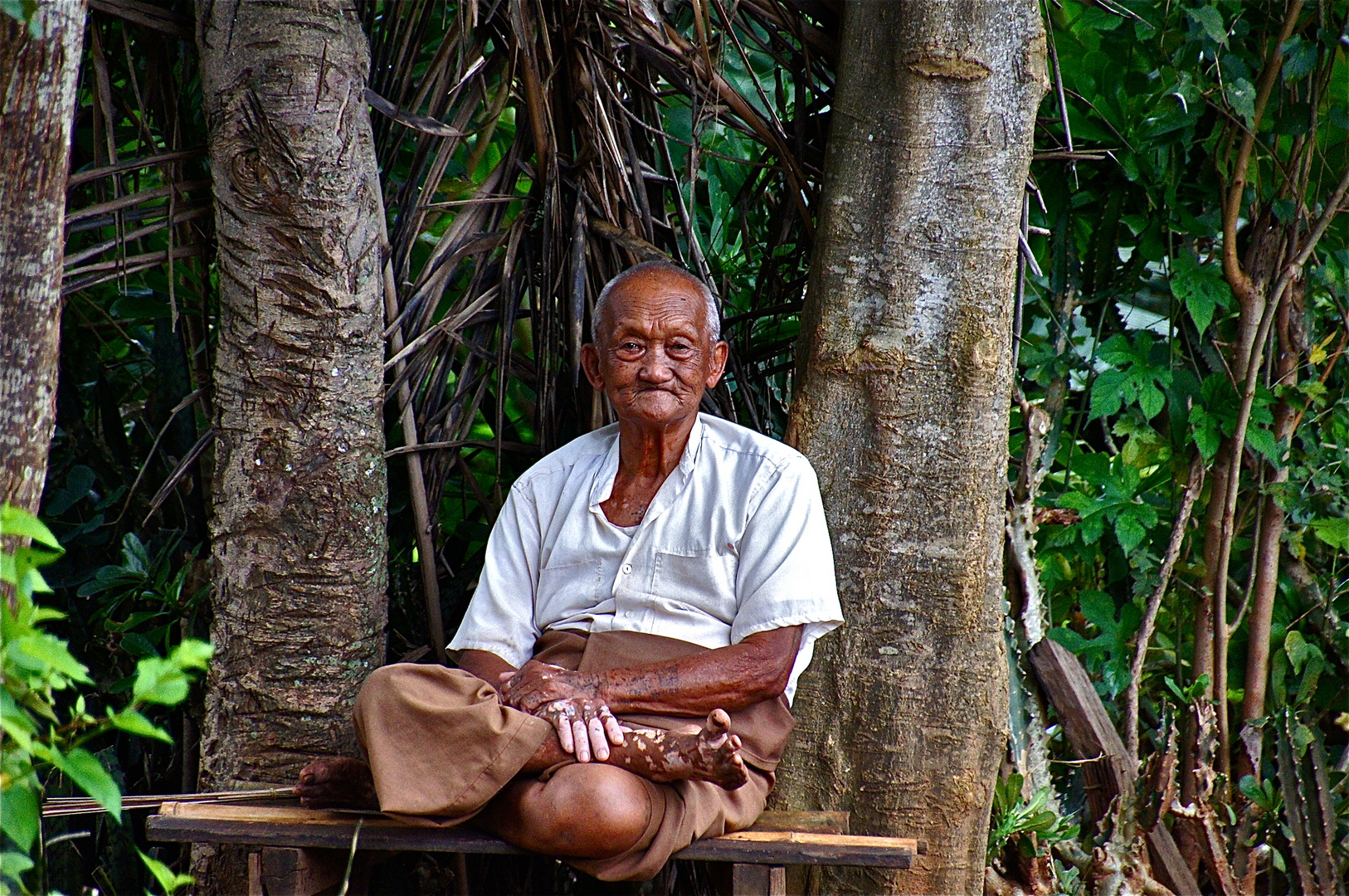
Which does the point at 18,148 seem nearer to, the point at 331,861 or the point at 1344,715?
the point at 331,861

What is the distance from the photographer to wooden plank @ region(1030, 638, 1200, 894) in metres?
3.01

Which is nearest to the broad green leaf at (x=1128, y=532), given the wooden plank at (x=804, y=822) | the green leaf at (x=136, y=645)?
the wooden plank at (x=804, y=822)

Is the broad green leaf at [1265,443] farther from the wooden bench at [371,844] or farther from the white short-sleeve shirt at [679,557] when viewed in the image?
the wooden bench at [371,844]

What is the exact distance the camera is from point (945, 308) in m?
2.70

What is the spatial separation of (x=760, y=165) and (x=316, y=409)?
1.31 metres

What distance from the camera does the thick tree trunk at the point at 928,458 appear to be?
268 centimetres

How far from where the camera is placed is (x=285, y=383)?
103 inches

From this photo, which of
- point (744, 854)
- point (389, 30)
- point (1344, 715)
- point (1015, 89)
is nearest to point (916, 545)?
point (744, 854)

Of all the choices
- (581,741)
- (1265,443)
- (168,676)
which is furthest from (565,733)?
(1265,443)

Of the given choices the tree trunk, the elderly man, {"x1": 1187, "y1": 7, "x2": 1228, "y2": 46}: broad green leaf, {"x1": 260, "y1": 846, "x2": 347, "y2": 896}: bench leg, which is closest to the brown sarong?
the elderly man

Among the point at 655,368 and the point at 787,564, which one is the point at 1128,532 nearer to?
the point at 787,564

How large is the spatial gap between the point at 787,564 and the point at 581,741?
0.56 metres

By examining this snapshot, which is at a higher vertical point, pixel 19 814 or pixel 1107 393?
pixel 1107 393

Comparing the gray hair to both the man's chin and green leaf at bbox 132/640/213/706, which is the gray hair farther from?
green leaf at bbox 132/640/213/706
